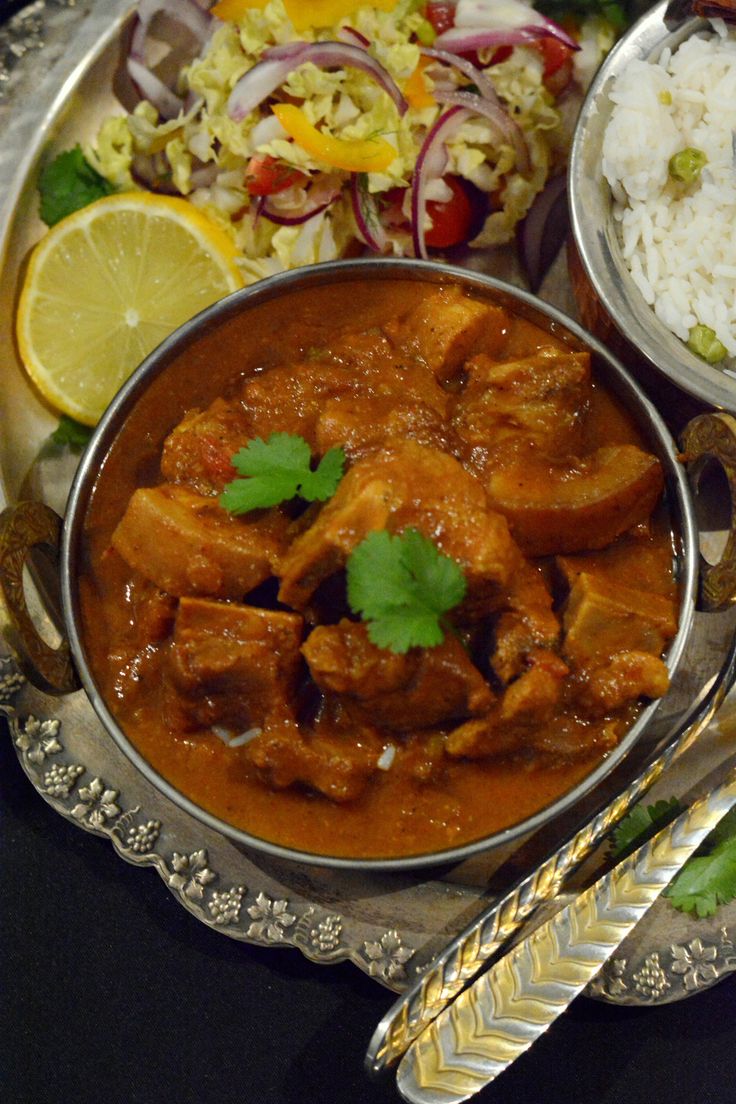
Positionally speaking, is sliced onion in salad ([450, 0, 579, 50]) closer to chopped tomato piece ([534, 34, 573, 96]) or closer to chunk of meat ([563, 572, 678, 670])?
chopped tomato piece ([534, 34, 573, 96])

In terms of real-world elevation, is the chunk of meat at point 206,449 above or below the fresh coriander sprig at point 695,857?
above

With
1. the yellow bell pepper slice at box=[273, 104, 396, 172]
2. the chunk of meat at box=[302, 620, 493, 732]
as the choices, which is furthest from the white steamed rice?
the chunk of meat at box=[302, 620, 493, 732]

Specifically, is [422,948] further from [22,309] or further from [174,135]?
[174,135]

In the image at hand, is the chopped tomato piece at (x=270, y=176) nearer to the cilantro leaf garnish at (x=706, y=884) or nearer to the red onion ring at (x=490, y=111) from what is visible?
the red onion ring at (x=490, y=111)

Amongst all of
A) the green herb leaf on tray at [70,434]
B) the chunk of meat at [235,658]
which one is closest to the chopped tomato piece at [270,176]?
the green herb leaf on tray at [70,434]

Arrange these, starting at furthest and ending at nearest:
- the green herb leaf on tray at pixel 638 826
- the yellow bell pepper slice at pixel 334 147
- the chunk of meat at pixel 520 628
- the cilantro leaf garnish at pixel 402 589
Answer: the yellow bell pepper slice at pixel 334 147, the green herb leaf on tray at pixel 638 826, the chunk of meat at pixel 520 628, the cilantro leaf garnish at pixel 402 589

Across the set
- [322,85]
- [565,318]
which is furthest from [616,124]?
[322,85]

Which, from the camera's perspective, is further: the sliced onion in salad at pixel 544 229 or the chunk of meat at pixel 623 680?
the sliced onion in salad at pixel 544 229

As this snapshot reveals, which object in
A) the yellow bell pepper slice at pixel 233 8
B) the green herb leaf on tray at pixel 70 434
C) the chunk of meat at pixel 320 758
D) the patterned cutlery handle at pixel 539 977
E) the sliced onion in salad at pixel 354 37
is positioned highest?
the yellow bell pepper slice at pixel 233 8
